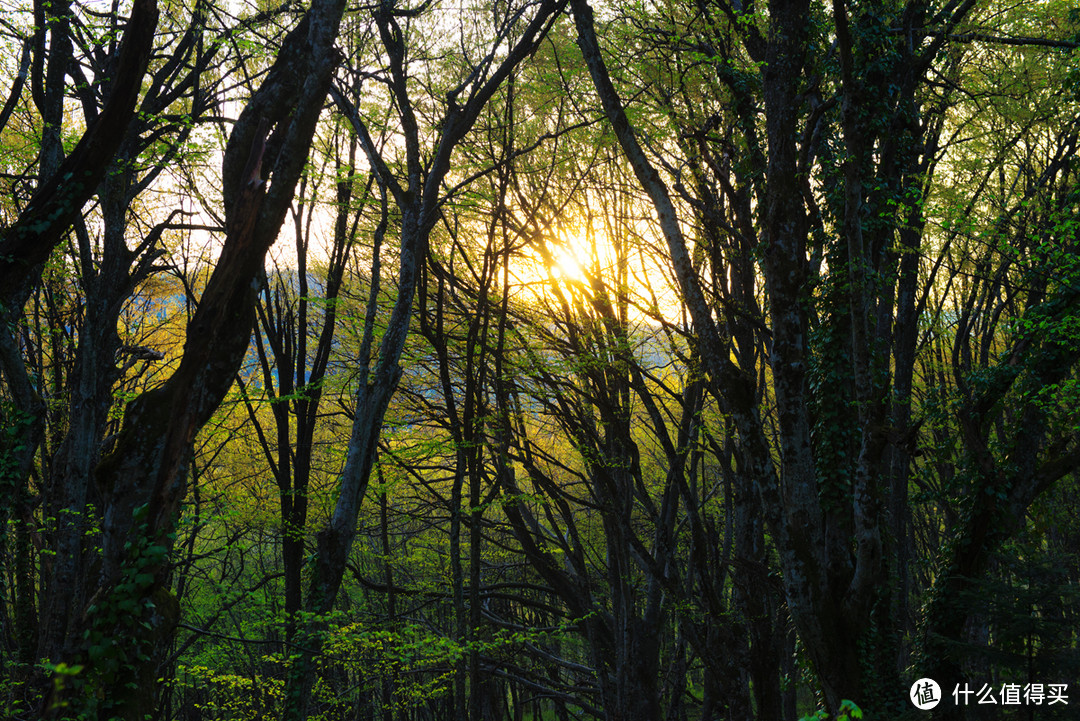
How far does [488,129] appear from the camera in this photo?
33.0 ft

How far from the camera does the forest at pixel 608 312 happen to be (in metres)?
4.59

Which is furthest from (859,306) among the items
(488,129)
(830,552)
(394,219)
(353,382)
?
(353,382)

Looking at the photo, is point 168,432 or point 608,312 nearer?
point 168,432

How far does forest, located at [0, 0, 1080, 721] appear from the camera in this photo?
4.59 metres

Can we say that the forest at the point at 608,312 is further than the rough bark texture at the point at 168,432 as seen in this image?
Yes

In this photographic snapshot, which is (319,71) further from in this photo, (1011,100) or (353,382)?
(1011,100)

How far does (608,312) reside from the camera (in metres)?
10.3

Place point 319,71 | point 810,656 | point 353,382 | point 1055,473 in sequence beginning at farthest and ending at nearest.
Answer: point 353,382, point 1055,473, point 810,656, point 319,71

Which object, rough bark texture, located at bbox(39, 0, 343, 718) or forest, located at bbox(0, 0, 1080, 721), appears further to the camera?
forest, located at bbox(0, 0, 1080, 721)

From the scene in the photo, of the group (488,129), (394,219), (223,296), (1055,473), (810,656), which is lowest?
(810,656)

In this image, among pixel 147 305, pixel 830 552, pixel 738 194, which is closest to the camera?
pixel 830 552

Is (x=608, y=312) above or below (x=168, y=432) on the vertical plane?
above

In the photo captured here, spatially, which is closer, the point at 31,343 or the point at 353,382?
the point at 31,343

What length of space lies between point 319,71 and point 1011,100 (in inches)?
452
